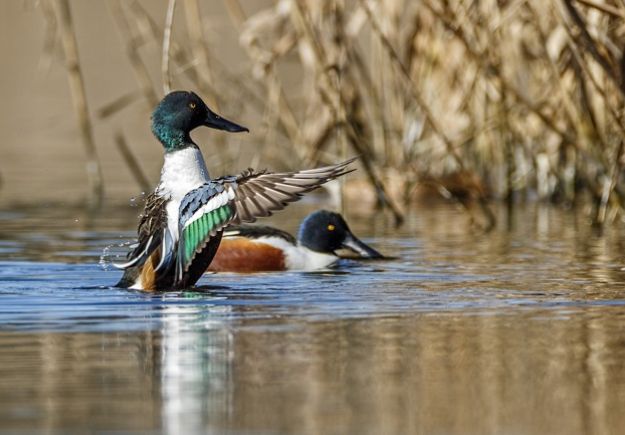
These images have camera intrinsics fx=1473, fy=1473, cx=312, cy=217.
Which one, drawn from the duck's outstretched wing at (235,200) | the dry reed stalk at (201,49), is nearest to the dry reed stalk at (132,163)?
the dry reed stalk at (201,49)

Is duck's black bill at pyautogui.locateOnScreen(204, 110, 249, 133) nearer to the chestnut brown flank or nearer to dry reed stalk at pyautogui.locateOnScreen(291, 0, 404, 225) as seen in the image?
the chestnut brown flank

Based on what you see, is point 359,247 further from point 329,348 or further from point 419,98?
point 329,348

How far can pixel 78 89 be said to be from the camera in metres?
11.4

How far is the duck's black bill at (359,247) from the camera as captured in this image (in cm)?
924

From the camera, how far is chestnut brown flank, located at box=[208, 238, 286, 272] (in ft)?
29.1

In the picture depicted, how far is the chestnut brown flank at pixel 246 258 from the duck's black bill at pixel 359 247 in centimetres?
59

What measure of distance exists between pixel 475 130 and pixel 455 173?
49.7 inches

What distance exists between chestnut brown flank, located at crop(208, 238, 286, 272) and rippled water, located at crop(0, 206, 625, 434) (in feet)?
1.07

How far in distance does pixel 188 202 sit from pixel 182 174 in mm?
335

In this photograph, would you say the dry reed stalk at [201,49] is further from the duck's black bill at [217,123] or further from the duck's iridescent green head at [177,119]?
the duck's iridescent green head at [177,119]

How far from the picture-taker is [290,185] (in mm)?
7012

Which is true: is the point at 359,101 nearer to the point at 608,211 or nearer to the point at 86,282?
the point at 608,211

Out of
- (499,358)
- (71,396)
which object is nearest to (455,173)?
(499,358)

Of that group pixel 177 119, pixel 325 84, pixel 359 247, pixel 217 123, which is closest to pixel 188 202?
pixel 177 119
